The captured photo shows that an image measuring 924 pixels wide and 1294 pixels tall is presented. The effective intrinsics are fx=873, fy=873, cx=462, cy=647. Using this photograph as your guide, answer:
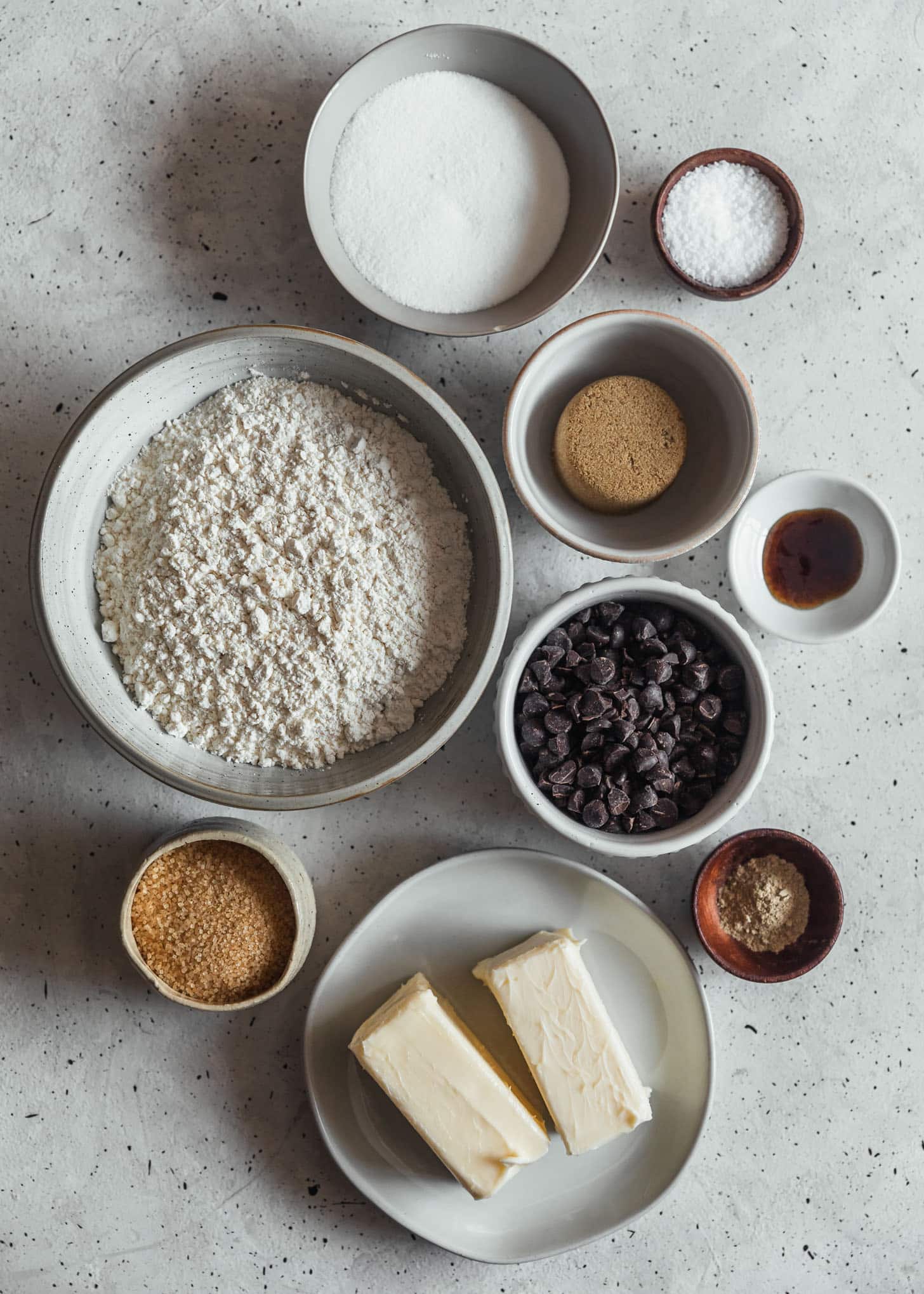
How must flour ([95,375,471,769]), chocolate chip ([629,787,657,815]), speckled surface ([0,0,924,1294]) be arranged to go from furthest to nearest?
speckled surface ([0,0,924,1294]), chocolate chip ([629,787,657,815]), flour ([95,375,471,769])

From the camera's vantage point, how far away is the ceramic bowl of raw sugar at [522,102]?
126cm

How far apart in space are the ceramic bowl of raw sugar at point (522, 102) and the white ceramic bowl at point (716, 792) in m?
0.42

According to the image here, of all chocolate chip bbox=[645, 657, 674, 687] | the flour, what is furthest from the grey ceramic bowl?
chocolate chip bbox=[645, 657, 674, 687]

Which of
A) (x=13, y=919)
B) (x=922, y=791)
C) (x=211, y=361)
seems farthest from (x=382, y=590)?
(x=922, y=791)

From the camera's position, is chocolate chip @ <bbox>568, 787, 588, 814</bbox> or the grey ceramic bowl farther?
chocolate chip @ <bbox>568, 787, 588, 814</bbox>

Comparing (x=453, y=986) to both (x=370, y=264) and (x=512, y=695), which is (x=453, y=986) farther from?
(x=370, y=264)

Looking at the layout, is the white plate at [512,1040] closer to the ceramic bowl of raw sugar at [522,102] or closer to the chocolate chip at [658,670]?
the chocolate chip at [658,670]

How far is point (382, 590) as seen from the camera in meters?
1.20

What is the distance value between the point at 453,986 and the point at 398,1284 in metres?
0.50

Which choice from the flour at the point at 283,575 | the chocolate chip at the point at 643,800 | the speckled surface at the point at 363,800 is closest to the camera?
the flour at the point at 283,575

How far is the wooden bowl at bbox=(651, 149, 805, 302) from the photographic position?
1.34 meters

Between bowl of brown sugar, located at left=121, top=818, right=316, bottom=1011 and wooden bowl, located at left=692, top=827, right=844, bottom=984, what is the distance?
62 cm

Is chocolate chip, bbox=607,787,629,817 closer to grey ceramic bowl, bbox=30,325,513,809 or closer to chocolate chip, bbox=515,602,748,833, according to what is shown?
chocolate chip, bbox=515,602,748,833

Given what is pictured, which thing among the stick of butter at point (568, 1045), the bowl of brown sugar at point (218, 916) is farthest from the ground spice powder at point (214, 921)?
the stick of butter at point (568, 1045)
